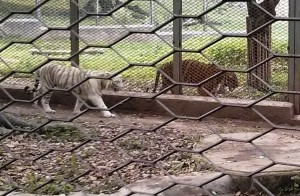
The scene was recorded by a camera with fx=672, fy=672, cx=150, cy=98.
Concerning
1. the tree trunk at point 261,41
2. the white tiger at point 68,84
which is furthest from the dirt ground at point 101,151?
the tree trunk at point 261,41

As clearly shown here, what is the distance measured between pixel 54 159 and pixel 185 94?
2.77 meters

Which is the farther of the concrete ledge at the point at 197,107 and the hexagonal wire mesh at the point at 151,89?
the concrete ledge at the point at 197,107

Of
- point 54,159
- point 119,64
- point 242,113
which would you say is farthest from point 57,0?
point 54,159

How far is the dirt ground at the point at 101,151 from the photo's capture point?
353 cm

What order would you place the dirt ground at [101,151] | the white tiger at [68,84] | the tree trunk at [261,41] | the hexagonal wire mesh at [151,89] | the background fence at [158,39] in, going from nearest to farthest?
1. the dirt ground at [101,151]
2. the hexagonal wire mesh at [151,89]
3. the tree trunk at [261,41]
4. the background fence at [158,39]
5. the white tiger at [68,84]

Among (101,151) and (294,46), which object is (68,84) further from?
(101,151)

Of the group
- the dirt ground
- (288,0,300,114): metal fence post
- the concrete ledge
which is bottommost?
the concrete ledge

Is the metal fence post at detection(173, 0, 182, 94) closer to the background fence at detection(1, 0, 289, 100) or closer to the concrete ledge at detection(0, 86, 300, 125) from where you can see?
the background fence at detection(1, 0, 289, 100)

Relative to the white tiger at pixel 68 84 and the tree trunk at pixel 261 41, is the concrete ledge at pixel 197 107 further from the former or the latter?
the tree trunk at pixel 261 41

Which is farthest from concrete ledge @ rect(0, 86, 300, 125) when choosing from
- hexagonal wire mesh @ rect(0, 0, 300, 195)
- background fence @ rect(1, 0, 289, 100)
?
background fence @ rect(1, 0, 289, 100)

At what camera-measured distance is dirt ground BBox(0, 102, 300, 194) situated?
353 centimetres

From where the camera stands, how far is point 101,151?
4.63 metres

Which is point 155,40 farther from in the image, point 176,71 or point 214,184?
point 214,184

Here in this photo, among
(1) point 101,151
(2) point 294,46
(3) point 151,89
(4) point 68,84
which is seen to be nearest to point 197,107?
(3) point 151,89
